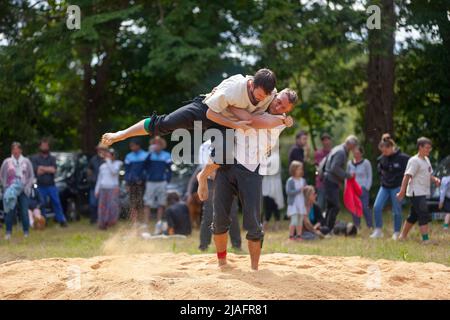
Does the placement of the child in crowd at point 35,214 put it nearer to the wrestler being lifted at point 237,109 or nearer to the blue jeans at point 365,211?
the blue jeans at point 365,211

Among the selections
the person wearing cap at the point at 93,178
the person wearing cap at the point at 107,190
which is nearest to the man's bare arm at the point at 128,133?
the person wearing cap at the point at 107,190

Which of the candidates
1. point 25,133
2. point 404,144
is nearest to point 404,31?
point 404,144

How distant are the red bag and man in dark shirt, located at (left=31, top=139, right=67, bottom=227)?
6101mm

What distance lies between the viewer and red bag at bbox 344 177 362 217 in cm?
1448

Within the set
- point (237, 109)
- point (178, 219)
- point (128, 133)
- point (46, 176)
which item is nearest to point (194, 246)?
point (178, 219)

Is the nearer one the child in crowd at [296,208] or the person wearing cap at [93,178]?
the child in crowd at [296,208]

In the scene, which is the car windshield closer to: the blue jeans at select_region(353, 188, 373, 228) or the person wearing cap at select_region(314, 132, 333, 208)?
the person wearing cap at select_region(314, 132, 333, 208)

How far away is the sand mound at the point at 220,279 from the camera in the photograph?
6922mm

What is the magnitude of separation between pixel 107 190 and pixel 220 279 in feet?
30.3

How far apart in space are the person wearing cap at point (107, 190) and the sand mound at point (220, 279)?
654 cm

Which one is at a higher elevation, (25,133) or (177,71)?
(177,71)
